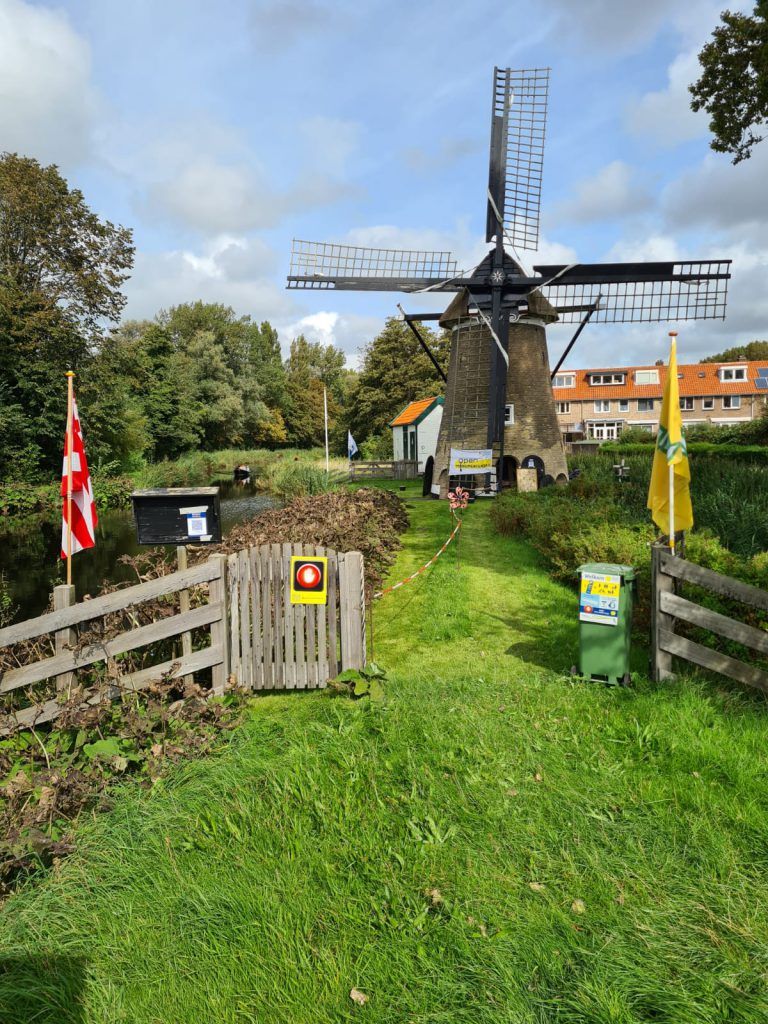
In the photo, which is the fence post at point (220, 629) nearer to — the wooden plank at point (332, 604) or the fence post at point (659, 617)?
the wooden plank at point (332, 604)

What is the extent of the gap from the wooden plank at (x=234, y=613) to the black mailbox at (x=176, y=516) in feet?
1.73

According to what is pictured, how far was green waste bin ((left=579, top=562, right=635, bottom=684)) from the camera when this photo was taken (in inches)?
222

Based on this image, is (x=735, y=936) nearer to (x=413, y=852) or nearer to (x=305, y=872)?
(x=413, y=852)

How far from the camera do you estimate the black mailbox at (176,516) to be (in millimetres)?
6141

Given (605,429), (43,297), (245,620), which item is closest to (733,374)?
(605,429)

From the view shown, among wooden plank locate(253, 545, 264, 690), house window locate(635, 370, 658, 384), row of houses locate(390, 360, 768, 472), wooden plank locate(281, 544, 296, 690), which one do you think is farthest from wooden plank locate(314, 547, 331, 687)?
house window locate(635, 370, 658, 384)

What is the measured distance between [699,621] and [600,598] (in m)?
0.88

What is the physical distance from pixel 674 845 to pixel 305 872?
2.09 m

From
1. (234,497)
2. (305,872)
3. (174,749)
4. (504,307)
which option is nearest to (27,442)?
(234,497)

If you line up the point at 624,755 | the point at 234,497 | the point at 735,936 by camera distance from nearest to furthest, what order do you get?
the point at 735,936, the point at 624,755, the point at 234,497

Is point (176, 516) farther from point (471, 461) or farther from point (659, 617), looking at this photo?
point (471, 461)

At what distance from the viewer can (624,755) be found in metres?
4.35

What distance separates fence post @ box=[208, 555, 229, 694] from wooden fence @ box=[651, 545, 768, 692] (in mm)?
3930

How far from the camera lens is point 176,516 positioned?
6.19 metres
